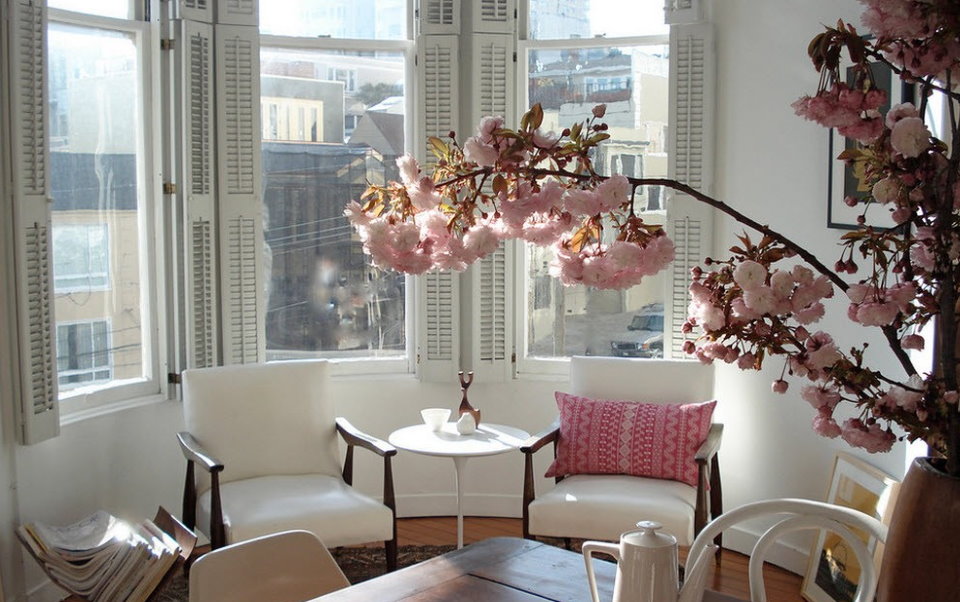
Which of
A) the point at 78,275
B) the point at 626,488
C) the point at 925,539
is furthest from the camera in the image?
the point at 78,275

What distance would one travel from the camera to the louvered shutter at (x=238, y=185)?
14.8 ft

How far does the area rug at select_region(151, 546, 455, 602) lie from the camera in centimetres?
397

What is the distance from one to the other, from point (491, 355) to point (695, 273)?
346 centimetres

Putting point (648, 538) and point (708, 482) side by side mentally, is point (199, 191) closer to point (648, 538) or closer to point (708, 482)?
point (708, 482)

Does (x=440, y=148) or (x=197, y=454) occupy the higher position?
(x=440, y=148)

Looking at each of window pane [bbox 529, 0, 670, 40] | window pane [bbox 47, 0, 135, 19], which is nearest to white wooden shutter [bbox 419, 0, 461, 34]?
window pane [bbox 529, 0, 670, 40]

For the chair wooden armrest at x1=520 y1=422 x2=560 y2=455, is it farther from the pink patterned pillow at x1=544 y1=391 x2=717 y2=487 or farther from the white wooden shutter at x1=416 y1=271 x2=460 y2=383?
the white wooden shutter at x1=416 y1=271 x2=460 y2=383

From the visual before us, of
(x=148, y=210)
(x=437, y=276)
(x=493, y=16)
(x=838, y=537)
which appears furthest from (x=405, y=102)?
(x=838, y=537)

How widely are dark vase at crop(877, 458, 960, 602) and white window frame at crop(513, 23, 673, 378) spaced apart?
3430mm

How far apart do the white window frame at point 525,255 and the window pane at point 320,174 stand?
56 centimetres

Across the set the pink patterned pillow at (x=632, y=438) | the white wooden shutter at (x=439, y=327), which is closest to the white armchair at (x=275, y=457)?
the white wooden shutter at (x=439, y=327)

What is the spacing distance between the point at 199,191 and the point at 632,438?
2.06 meters

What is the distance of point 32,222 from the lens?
368cm

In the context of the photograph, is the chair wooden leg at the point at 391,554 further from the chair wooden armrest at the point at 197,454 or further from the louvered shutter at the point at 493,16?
the louvered shutter at the point at 493,16
